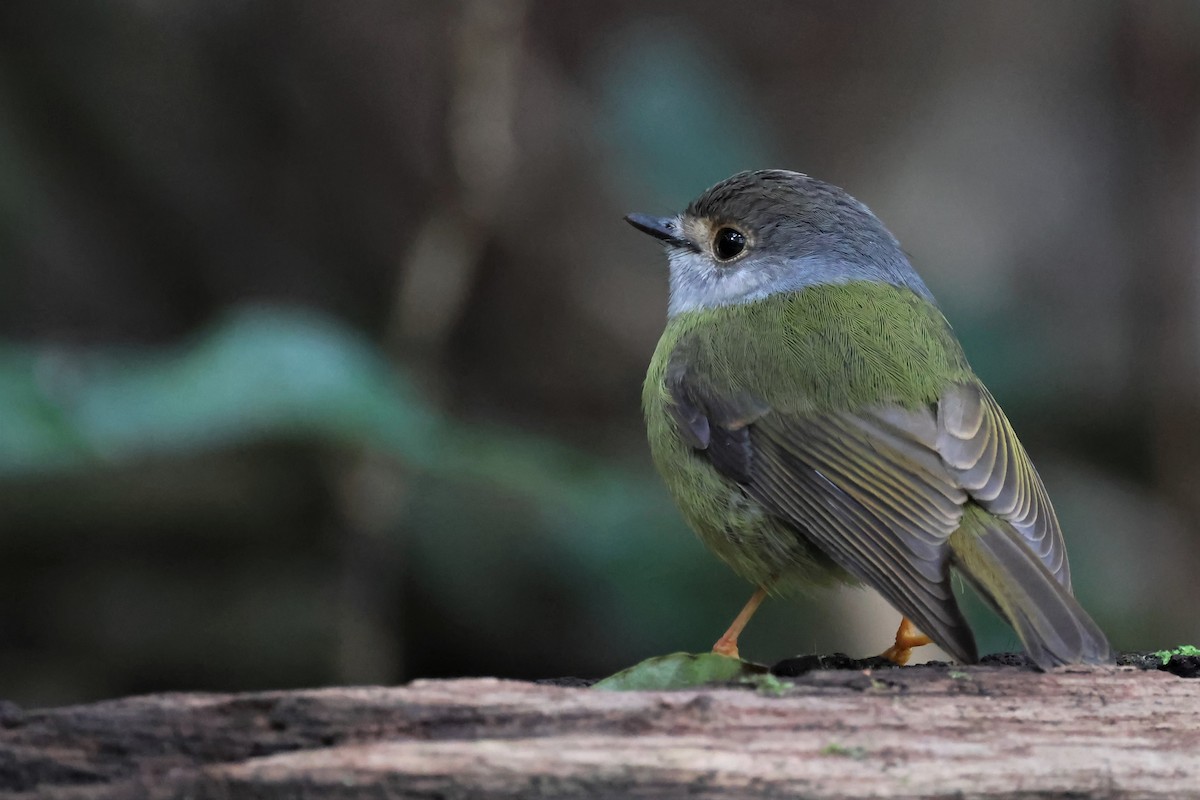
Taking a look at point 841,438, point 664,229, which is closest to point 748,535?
point 841,438

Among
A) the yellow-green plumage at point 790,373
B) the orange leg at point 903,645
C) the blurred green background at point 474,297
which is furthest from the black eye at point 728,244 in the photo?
the orange leg at point 903,645

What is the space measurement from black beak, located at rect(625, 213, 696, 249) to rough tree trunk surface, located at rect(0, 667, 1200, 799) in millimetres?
2232

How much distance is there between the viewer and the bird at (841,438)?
2.90 metres

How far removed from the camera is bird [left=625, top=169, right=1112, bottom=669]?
2.90 meters

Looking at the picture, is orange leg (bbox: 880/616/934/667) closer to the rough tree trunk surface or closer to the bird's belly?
the bird's belly

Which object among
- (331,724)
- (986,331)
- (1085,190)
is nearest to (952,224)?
(1085,190)

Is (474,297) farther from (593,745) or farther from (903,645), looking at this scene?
(593,745)

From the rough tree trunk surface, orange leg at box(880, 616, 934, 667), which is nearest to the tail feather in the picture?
the rough tree trunk surface

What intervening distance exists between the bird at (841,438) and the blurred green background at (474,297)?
86 cm

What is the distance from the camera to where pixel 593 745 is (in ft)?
6.62

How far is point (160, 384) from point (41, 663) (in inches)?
92.7

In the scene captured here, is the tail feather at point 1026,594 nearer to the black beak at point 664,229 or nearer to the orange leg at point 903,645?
the orange leg at point 903,645

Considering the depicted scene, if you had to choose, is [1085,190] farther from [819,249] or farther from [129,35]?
[129,35]

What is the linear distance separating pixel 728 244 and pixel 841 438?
1.14m
